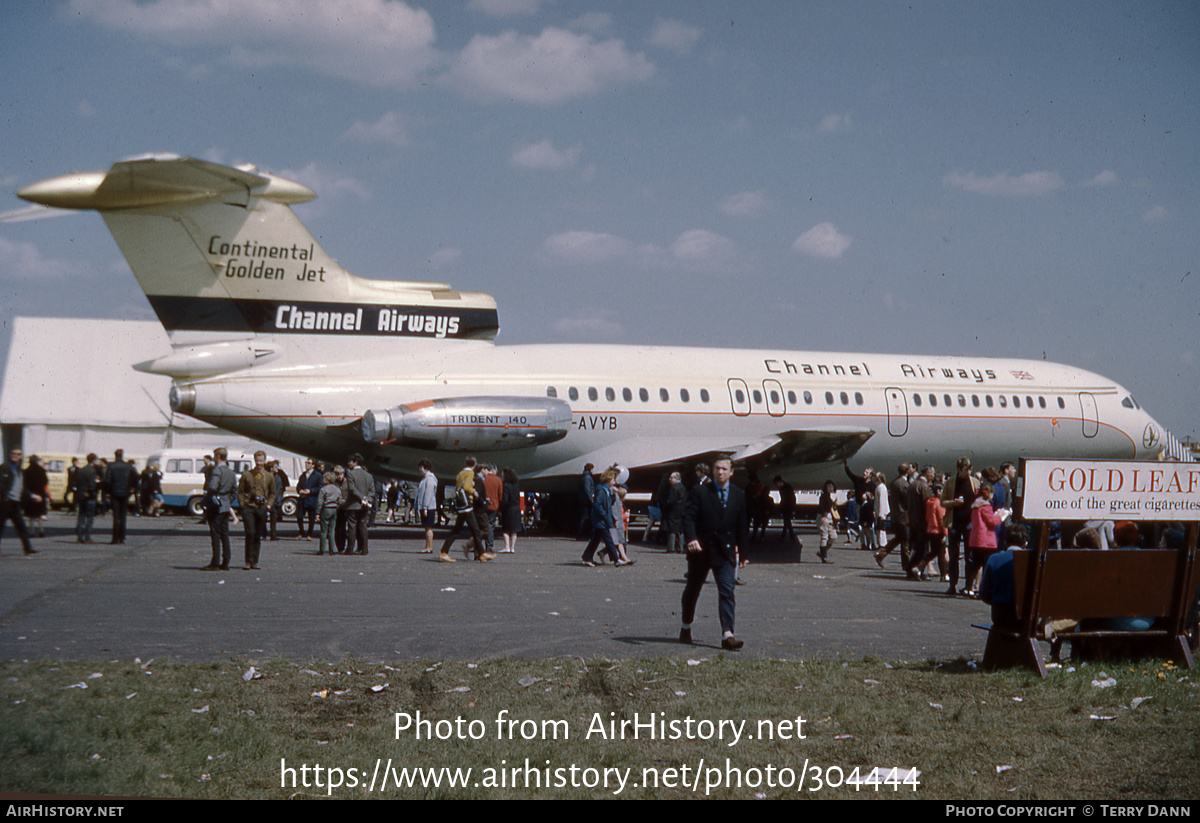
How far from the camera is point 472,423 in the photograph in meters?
22.2

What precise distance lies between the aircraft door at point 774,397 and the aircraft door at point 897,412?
288 cm

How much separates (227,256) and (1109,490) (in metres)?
16.3

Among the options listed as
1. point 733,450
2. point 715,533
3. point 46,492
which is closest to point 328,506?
point 46,492

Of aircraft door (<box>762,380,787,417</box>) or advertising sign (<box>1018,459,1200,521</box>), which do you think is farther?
aircraft door (<box>762,380,787,417</box>)

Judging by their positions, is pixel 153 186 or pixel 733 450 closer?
pixel 153 186

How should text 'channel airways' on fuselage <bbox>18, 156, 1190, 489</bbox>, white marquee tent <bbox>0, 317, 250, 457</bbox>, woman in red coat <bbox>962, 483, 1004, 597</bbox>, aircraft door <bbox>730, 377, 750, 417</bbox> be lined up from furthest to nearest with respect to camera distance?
white marquee tent <bbox>0, 317, 250, 457</bbox> < aircraft door <bbox>730, 377, 750, 417</bbox> < text 'channel airways' on fuselage <bbox>18, 156, 1190, 489</bbox> < woman in red coat <bbox>962, 483, 1004, 597</bbox>

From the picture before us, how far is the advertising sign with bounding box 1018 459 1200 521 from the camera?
8.84 metres

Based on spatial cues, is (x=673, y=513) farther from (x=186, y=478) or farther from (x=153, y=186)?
(x=186, y=478)

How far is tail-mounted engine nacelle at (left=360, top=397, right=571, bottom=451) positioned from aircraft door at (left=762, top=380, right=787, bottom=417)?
494cm

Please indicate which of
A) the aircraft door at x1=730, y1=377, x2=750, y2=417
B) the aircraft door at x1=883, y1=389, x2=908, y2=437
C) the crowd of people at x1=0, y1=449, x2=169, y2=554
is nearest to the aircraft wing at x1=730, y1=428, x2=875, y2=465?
the aircraft door at x1=730, y1=377, x2=750, y2=417

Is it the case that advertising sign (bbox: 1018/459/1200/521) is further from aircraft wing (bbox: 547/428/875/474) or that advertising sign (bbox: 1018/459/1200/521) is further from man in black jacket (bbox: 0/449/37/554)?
aircraft wing (bbox: 547/428/875/474)

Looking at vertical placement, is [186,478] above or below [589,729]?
above
